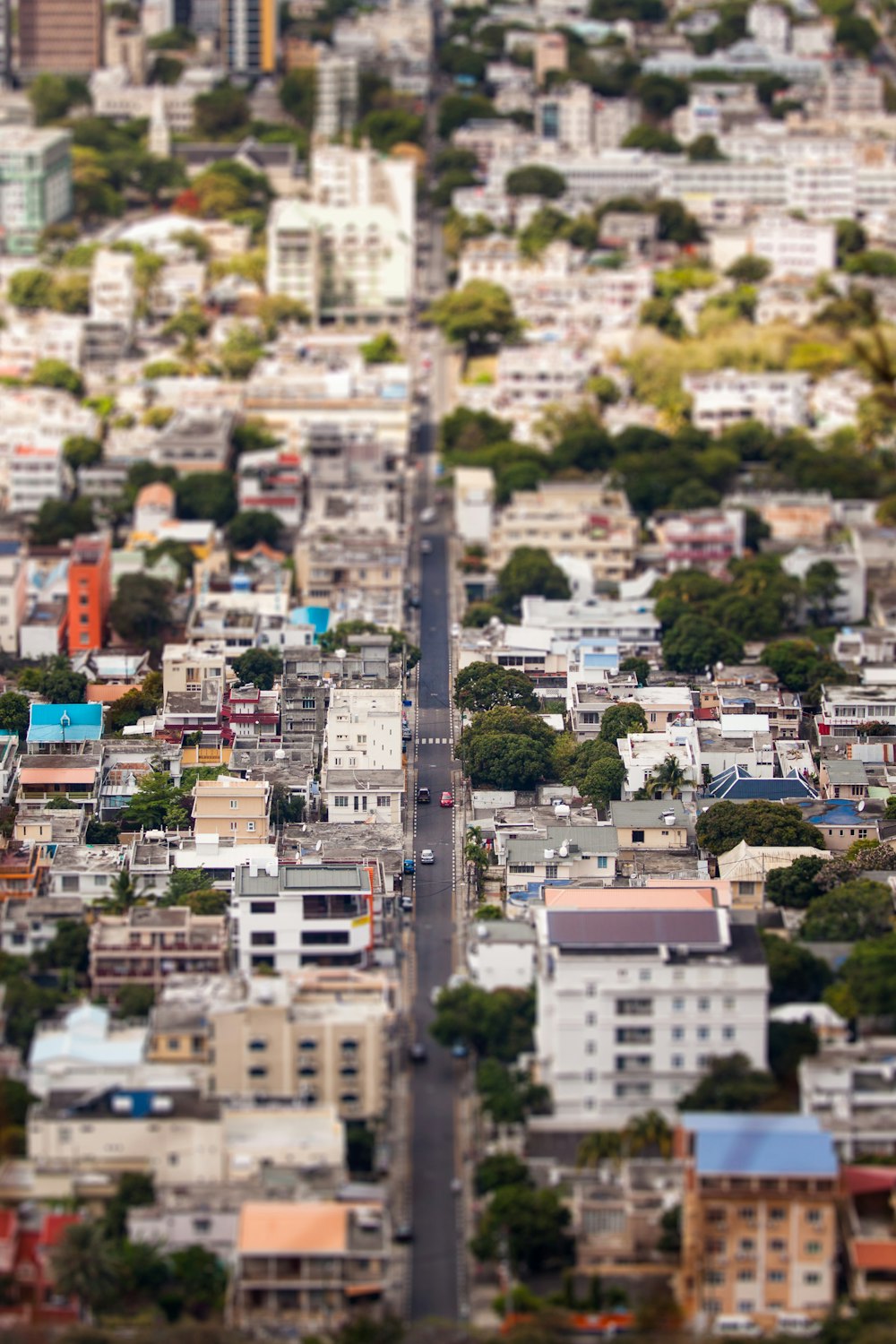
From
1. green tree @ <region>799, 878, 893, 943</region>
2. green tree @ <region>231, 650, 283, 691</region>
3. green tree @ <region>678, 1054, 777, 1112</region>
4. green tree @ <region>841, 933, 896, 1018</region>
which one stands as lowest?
green tree @ <region>678, 1054, 777, 1112</region>

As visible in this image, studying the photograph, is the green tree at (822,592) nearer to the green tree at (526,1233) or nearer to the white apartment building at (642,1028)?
the white apartment building at (642,1028)

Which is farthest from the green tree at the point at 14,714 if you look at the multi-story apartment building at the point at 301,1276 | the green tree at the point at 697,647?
the multi-story apartment building at the point at 301,1276

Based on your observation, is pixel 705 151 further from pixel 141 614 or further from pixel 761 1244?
pixel 761 1244

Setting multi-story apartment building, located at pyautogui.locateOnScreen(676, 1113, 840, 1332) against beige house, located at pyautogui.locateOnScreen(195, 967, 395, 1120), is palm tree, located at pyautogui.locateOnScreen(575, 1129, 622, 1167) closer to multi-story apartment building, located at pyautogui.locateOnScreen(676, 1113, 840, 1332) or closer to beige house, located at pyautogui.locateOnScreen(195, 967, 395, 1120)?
multi-story apartment building, located at pyautogui.locateOnScreen(676, 1113, 840, 1332)

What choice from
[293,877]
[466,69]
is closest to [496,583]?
[293,877]

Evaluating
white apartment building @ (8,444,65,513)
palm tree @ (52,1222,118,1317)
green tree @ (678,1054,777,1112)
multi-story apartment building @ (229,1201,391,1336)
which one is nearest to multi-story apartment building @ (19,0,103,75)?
white apartment building @ (8,444,65,513)

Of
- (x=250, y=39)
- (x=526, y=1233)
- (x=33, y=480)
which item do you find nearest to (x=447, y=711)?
(x=33, y=480)

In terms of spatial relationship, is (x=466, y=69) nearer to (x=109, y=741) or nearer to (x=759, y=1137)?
(x=109, y=741)
